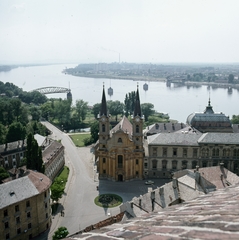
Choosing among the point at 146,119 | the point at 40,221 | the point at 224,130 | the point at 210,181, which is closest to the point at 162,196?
the point at 210,181

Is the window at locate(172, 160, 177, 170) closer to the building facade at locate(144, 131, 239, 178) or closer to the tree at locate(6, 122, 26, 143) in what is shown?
the building facade at locate(144, 131, 239, 178)

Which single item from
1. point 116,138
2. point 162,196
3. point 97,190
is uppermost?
point 116,138

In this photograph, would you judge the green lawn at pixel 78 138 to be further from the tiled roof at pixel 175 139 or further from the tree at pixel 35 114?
the tiled roof at pixel 175 139

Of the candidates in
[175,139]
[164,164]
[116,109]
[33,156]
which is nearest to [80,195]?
[33,156]

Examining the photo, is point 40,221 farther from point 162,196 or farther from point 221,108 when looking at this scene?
point 221,108

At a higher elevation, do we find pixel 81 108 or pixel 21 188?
pixel 81 108

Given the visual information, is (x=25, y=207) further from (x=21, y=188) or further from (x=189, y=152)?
(x=189, y=152)

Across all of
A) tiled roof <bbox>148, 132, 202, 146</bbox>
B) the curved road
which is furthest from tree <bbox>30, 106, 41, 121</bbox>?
tiled roof <bbox>148, 132, 202, 146</bbox>
